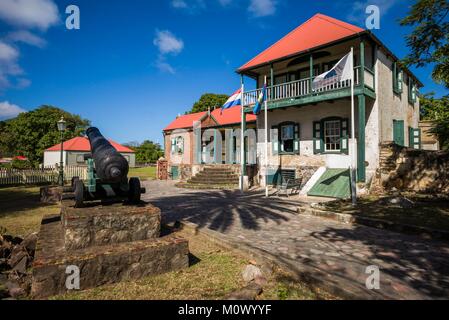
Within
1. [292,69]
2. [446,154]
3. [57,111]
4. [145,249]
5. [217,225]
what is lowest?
[217,225]

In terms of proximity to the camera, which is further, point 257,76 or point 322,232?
point 257,76

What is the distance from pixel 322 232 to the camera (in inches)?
231

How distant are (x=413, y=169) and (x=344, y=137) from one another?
3.22 m

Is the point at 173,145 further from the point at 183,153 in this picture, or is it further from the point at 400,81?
the point at 400,81

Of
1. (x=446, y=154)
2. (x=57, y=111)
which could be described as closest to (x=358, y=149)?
(x=446, y=154)

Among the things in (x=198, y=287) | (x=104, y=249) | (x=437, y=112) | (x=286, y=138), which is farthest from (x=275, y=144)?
(x=437, y=112)

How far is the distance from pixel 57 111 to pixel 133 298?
176 ft

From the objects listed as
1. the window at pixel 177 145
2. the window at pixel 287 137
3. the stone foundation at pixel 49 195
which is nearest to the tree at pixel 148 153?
the window at pixel 177 145

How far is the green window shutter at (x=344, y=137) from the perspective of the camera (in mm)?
12688

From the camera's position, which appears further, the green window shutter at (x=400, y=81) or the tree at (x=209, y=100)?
the tree at (x=209, y=100)

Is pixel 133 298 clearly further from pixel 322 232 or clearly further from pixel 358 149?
pixel 358 149

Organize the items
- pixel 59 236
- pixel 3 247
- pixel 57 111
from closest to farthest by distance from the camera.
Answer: pixel 59 236
pixel 3 247
pixel 57 111

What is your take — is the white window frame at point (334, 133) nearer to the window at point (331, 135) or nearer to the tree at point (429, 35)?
the window at point (331, 135)

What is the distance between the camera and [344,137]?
12.8 meters
